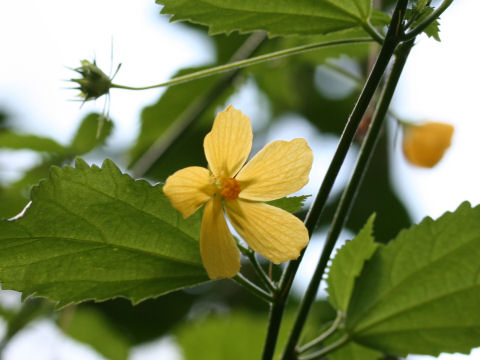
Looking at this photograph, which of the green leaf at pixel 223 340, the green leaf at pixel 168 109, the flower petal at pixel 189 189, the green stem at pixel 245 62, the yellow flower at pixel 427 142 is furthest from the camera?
the green leaf at pixel 168 109

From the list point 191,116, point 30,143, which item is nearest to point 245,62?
point 191,116

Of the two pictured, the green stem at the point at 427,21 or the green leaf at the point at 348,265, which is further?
the green leaf at the point at 348,265

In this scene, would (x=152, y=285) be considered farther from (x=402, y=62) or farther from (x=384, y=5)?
(x=384, y=5)

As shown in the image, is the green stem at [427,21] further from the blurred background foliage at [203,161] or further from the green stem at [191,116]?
the green stem at [191,116]

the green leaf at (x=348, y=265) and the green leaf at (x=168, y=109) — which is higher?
the green leaf at (x=348, y=265)

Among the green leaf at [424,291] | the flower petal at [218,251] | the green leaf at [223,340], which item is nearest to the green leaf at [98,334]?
the green leaf at [223,340]

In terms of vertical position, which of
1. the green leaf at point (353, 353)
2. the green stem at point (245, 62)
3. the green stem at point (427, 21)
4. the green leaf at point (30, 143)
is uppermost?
the green stem at point (427, 21)

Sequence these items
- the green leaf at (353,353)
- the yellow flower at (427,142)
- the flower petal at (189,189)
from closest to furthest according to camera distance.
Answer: the flower petal at (189,189)
the green leaf at (353,353)
the yellow flower at (427,142)
